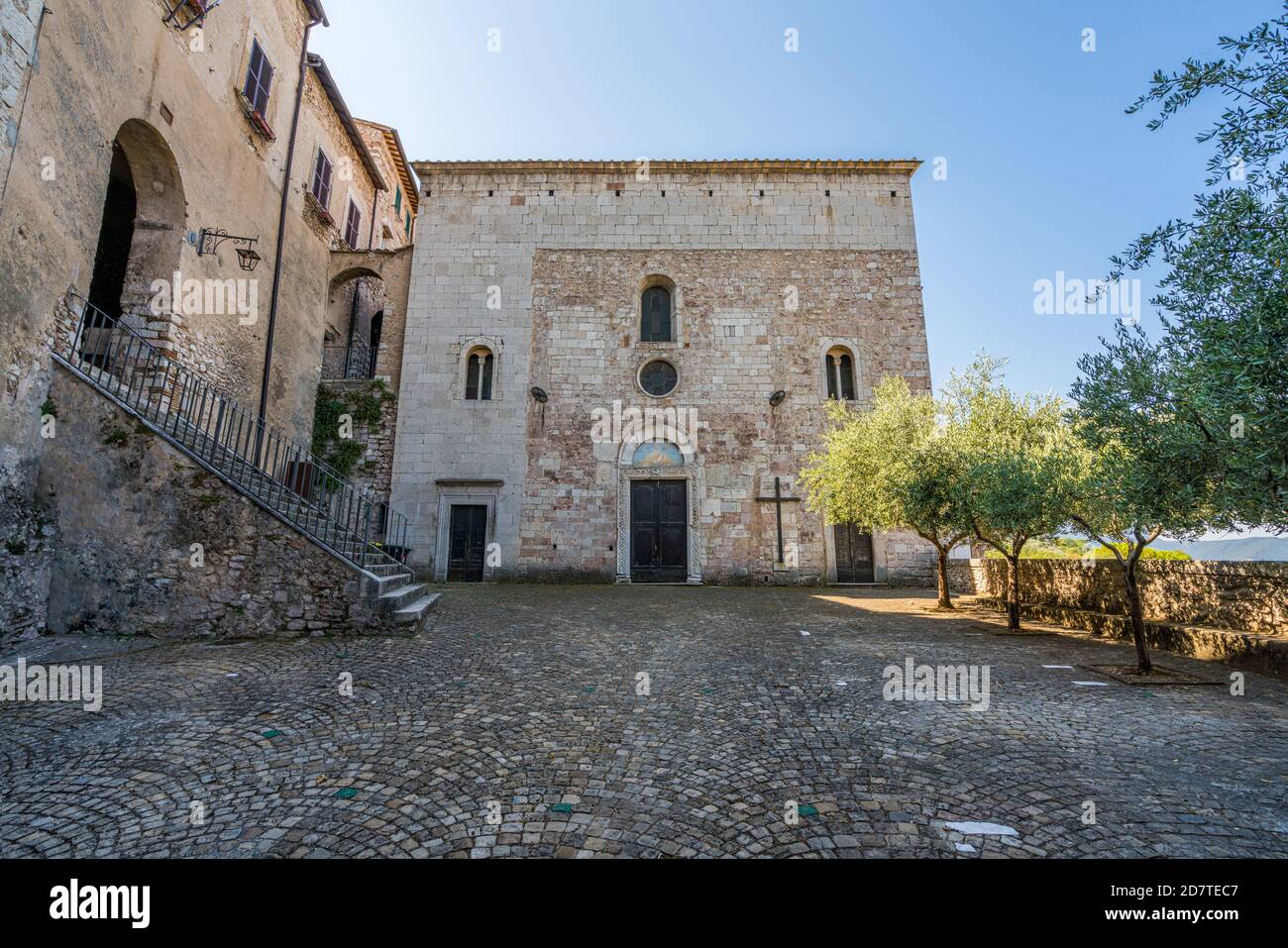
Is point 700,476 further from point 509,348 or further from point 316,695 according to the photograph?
point 316,695

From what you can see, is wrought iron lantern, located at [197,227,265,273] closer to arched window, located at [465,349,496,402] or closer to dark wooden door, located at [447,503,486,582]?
arched window, located at [465,349,496,402]

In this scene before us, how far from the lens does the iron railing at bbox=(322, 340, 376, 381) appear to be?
15.1 m

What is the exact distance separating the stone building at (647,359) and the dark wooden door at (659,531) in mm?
53

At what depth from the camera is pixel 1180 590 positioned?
689 cm

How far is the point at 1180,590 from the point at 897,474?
3.87 m

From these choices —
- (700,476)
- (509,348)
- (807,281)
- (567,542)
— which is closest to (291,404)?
A: (509,348)

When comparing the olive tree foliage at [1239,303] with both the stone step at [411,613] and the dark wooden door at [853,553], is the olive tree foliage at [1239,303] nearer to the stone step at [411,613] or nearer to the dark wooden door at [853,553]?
the stone step at [411,613]

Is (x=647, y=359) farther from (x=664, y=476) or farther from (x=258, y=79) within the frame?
(x=258, y=79)

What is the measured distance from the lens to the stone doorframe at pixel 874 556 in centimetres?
1405

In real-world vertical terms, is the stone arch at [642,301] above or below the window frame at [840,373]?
above

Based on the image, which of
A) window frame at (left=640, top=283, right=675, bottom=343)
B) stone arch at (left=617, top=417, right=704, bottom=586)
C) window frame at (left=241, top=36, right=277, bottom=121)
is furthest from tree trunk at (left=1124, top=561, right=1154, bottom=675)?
window frame at (left=241, top=36, right=277, bottom=121)
